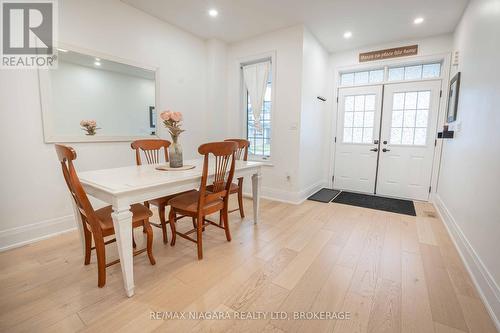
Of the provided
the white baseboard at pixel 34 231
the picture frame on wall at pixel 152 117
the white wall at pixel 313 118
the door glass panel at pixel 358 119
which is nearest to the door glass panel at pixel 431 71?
the door glass panel at pixel 358 119

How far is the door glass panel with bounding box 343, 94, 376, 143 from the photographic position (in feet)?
14.0

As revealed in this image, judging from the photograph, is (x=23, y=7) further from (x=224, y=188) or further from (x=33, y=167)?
(x=224, y=188)

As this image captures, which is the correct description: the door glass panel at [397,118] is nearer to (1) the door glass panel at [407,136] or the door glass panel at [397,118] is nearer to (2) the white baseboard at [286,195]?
(1) the door glass panel at [407,136]

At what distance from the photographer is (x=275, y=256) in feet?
7.04

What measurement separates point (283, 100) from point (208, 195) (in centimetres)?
230

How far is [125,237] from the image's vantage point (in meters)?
1.50

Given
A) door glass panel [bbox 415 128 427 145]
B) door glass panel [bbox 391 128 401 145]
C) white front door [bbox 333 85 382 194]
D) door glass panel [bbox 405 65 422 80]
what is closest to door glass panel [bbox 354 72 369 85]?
white front door [bbox 333 85 382 194]

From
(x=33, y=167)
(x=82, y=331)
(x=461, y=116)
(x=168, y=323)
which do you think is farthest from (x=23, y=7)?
(x=461, y=116)

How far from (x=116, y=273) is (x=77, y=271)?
32cm

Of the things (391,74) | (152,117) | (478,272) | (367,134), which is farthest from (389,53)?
(152,117)

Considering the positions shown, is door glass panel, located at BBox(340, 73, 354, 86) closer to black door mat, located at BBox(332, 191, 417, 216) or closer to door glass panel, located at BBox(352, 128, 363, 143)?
door glass panel, located at BBox(352, 128, 363, 143)

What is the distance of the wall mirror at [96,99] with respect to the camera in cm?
241

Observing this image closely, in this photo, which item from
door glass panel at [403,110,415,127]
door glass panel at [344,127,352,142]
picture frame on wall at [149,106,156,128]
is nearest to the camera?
picture frame on wall at [149,106,156,128]

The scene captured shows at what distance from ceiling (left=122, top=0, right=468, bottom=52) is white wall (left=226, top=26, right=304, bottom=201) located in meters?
0.19
